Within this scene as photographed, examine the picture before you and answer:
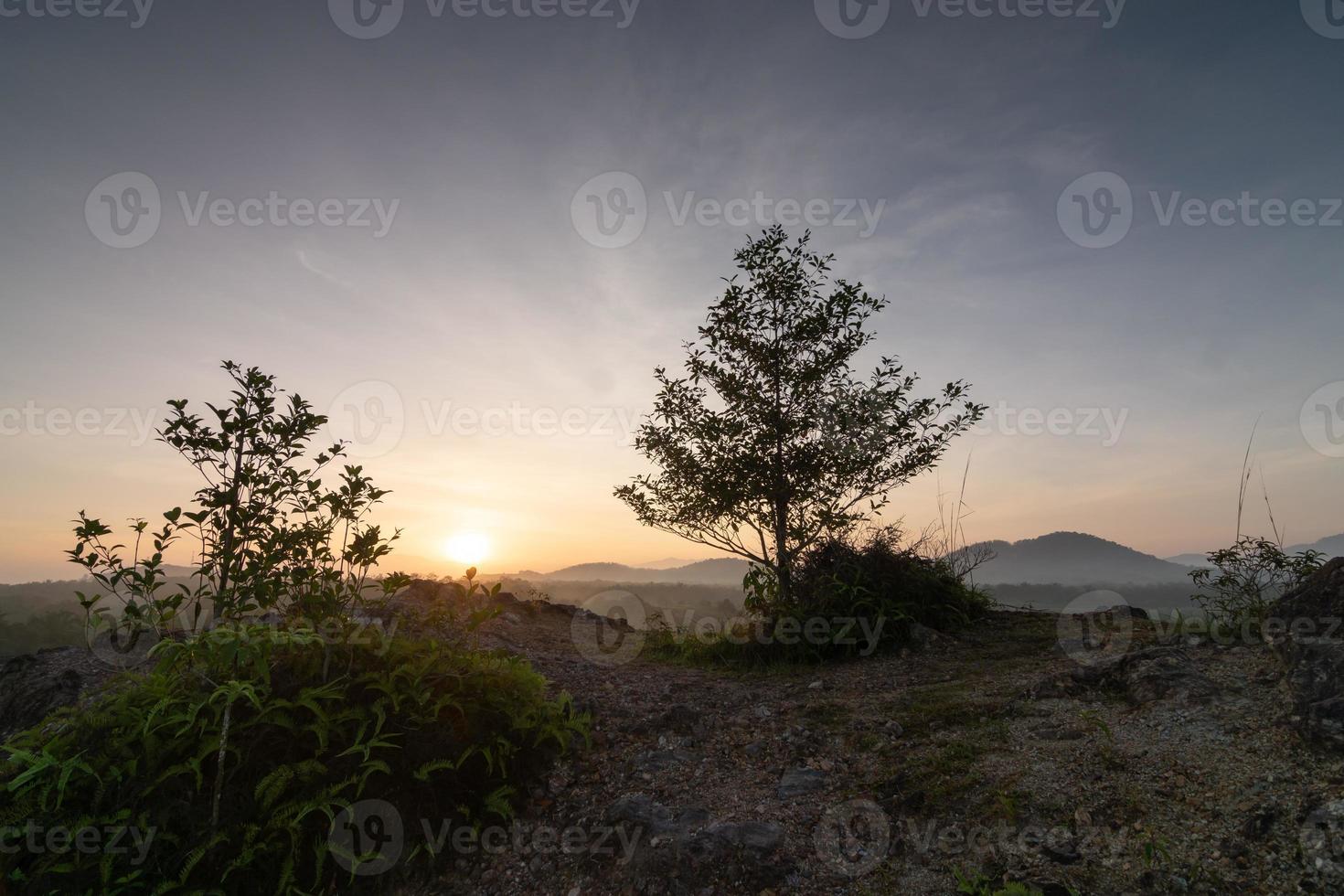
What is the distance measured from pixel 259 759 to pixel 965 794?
15.9 ft

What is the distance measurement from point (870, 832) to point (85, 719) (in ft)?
17.8

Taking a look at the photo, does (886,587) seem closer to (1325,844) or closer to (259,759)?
(1325,844)

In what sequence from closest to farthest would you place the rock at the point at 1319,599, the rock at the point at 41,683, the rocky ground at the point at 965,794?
the rocky ground at the point at 965,794 < the rock at the point at 1319,599 < the rock at the point at 41,683

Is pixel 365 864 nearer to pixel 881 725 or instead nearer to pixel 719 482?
pixel 881 725

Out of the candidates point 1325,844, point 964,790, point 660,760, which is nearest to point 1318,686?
point 1325,844

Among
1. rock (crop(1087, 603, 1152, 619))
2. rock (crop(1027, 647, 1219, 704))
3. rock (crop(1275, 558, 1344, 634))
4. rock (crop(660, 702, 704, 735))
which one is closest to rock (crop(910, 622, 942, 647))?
rock (crop(1087, 603, 1152, 619))

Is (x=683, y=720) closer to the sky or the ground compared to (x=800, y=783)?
closer to the sky

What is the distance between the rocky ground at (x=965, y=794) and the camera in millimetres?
3467

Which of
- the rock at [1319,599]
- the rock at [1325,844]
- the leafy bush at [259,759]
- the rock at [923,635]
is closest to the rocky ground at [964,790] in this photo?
the rock at [1325,844]

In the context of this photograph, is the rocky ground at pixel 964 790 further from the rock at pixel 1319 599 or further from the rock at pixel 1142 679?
the rock at pixel 1319 599

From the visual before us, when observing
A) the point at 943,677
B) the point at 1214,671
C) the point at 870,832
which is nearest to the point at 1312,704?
the point at 1214,671

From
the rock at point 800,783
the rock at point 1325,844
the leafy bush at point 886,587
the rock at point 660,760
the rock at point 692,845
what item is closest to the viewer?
the rock at point 1325,844

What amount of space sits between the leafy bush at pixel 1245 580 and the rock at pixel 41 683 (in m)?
11.8

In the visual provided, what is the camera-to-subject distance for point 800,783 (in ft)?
16.6
